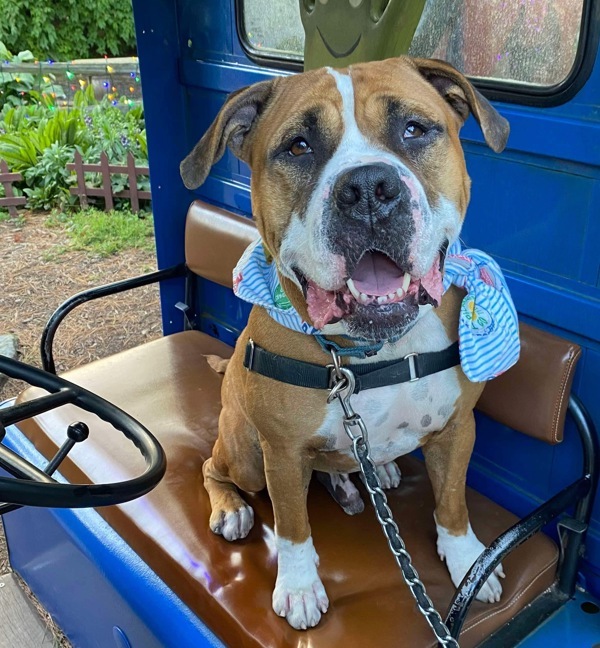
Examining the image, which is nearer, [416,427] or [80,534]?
[416,427]

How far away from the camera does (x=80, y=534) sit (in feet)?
6.97

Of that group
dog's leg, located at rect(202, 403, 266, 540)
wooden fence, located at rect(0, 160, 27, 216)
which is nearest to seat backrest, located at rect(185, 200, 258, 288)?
dog's leg, located at rect(202, 403, 266, 540)

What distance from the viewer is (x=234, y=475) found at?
2.01 meters

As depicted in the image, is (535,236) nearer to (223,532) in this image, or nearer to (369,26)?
(369,26)

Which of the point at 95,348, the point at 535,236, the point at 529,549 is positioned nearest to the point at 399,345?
the point at 535,236

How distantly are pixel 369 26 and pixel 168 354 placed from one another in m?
1.52

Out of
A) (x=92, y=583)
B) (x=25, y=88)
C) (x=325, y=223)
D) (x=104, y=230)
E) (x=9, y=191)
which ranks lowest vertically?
(x=104, y=230)

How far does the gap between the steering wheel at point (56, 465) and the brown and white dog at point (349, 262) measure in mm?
297

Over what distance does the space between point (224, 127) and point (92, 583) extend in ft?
4.75

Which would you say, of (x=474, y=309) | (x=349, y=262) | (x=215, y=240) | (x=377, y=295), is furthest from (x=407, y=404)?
(x=215, y=240)

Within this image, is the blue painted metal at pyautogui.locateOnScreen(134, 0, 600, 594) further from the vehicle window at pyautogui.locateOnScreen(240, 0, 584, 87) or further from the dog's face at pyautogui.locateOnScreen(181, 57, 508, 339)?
the dog's face at pyautogui.locateOnScreen(181, 57, 508, 339)

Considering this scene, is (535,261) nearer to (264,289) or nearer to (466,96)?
(466,96)

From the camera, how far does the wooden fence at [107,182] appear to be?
6293 mm

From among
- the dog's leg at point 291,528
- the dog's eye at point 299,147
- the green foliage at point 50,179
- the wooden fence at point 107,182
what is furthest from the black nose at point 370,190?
the green foliage at point 50,179
